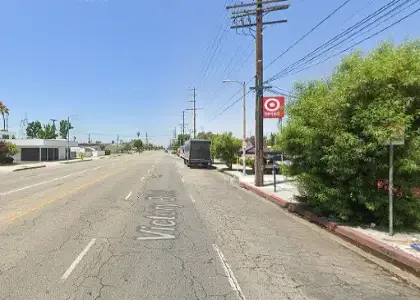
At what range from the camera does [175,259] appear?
6.98 m

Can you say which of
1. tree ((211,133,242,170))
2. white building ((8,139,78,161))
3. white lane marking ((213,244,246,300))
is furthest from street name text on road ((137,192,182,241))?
white building ((8,139,78,161))

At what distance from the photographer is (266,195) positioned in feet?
58.8

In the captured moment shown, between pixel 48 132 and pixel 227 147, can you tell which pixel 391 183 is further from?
pixel 48 132

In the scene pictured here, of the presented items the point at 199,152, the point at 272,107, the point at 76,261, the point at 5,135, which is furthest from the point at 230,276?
the point at 5,135

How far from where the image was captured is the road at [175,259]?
5.48 meters

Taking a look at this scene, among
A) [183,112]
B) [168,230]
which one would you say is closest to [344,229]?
[168,230]

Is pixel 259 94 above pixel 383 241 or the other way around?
above

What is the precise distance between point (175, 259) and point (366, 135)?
18.1 feet

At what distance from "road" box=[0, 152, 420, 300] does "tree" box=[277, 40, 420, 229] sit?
1485 mm

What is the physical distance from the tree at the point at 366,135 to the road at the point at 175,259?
1485 millimetres

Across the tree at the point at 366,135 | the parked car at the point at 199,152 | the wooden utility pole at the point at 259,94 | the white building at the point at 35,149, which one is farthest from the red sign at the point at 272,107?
the white building at the point at 35,149

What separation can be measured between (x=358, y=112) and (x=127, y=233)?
6.35 metres

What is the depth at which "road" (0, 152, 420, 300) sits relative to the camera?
18.0 ft

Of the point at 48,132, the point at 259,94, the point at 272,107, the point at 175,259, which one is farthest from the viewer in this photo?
the point at 48,132
